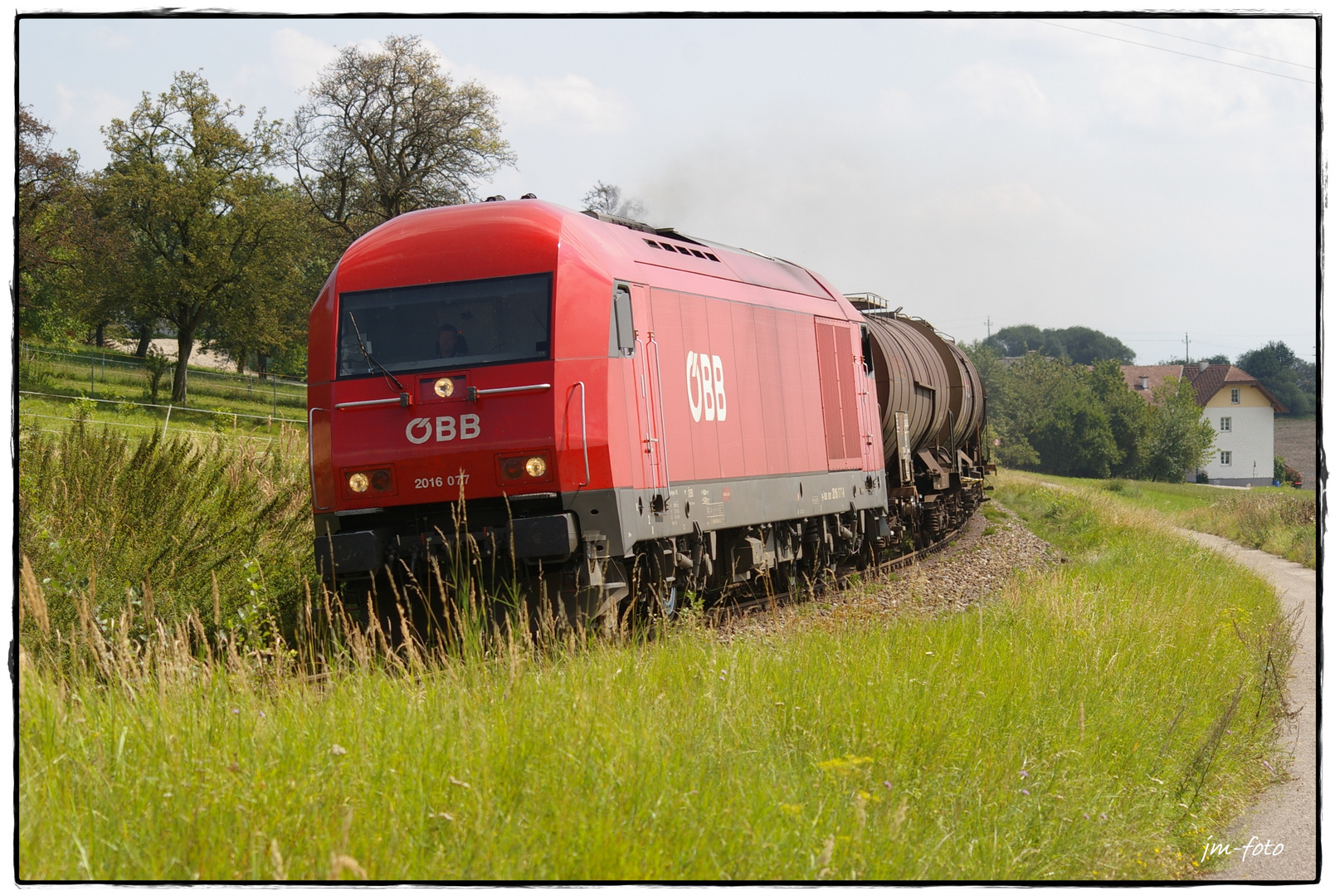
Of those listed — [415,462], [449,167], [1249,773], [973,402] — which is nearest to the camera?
[1249,773]

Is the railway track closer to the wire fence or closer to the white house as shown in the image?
the white house

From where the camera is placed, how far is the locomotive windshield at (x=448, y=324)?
29.2ft

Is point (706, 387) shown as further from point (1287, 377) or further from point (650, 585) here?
point (1287, 377)

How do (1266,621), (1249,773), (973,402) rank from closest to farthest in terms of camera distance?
(1249,773), (1266,621), (973,402)

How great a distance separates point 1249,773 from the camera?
7.06 metres

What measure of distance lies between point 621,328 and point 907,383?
10220mm

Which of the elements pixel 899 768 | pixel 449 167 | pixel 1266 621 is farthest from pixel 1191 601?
pixel 449 167

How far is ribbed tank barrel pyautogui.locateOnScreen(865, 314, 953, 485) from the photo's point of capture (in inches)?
679

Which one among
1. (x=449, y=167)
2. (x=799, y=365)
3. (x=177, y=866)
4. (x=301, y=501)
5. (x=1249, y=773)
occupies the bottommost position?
(x=1249, y=773)

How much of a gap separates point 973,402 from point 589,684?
20.4 meters

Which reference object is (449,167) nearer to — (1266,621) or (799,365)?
(799,365)

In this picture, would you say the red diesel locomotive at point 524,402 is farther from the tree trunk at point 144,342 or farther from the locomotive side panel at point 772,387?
the tree trunk at point 144,342

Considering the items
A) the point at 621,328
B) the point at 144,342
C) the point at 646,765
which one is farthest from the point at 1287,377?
the point at 144,342

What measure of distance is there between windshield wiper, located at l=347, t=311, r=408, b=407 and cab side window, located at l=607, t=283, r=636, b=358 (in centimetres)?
166
